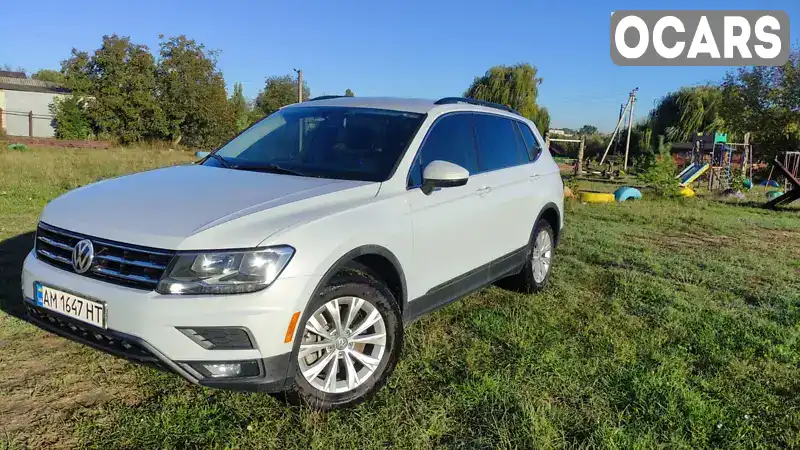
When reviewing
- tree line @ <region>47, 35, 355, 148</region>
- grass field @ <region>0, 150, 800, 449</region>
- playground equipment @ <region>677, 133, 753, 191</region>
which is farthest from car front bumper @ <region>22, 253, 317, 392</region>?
tree line @ <region>47, 35, 355, 148</region>

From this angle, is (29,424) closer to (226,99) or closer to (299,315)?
(299,315)

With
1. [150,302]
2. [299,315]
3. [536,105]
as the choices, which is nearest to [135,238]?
[150,302]

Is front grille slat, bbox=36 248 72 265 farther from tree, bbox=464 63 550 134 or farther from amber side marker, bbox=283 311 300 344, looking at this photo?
tree, bbox=464 63 550 134

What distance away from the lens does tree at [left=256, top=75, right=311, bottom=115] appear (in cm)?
5268

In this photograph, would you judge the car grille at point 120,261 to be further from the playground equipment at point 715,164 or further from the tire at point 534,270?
the playground equipment at point 715,164

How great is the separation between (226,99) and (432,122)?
35913 mm

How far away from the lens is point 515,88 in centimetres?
4688

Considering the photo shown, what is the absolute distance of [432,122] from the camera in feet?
13.3

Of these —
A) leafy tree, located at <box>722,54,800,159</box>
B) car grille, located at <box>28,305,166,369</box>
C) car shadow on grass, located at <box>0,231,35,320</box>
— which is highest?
leafy tree, located at <box>722,54,800,159</box>

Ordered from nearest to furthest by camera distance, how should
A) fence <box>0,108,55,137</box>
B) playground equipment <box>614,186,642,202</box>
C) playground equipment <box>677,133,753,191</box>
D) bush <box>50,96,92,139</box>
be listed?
playground equipment <box>614,186,642,202</box>
playground equipment <box>677,133,753,191</box>
bush <box>50,96,92,139</box>
fence <box>0,108,55,137</box>

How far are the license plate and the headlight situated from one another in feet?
1.18

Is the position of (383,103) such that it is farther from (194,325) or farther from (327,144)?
(194,325)

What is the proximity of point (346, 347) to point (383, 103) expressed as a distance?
2.08 meters

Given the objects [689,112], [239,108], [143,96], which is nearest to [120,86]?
[143,96]
